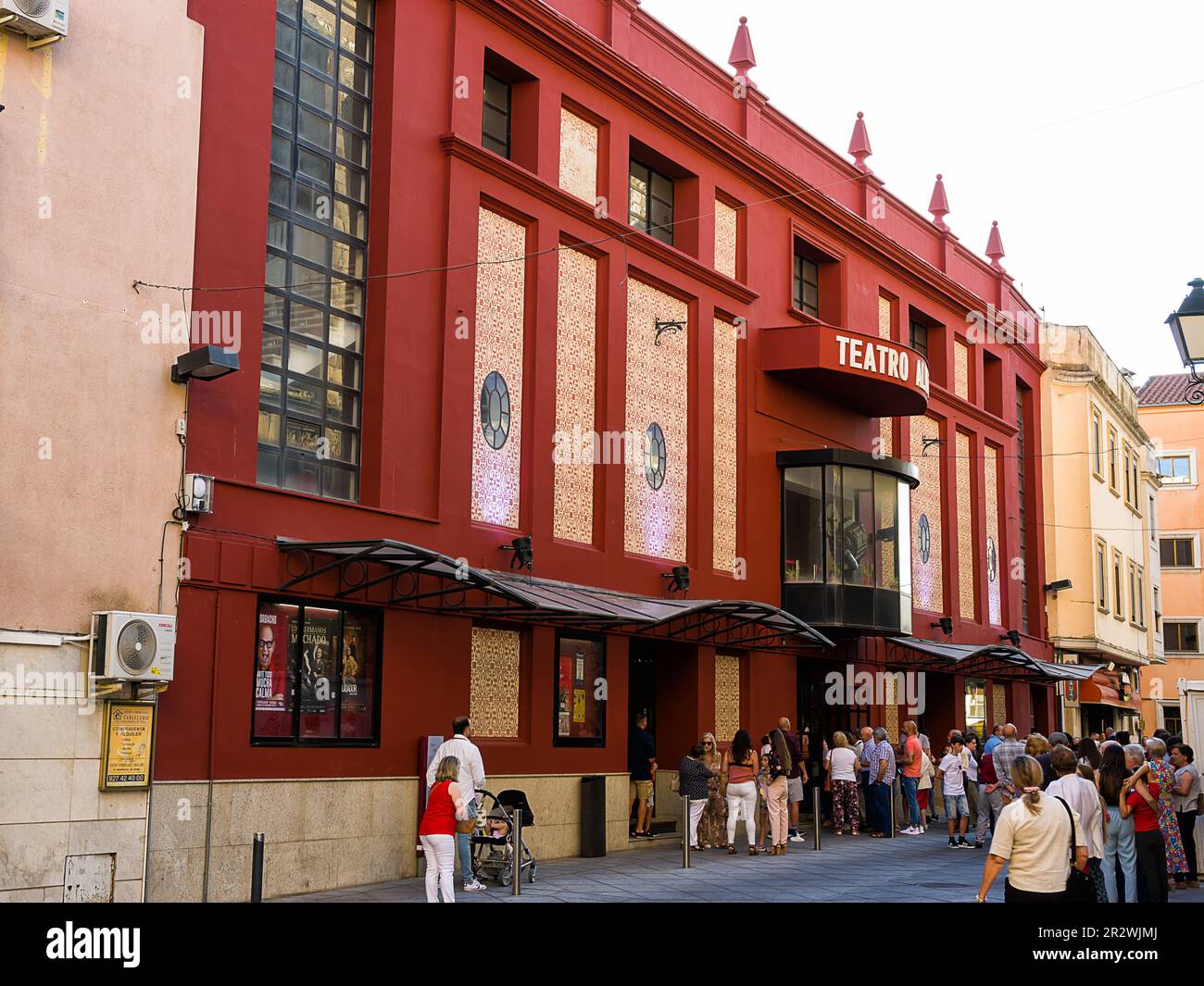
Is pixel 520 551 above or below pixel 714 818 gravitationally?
above

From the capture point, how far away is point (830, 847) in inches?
867

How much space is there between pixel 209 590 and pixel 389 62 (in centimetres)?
749

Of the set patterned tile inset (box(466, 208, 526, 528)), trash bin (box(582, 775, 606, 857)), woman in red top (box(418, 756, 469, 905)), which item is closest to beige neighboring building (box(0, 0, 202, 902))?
woman in red top (box(418, 756, 469, 905))

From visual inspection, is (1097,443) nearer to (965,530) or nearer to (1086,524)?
(1086,524)

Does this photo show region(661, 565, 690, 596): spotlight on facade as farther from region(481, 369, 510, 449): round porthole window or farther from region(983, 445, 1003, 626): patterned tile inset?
region(983, 445, 1003, 626): patterned tile inset

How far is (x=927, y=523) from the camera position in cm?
3234

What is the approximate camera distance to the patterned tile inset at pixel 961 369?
3470cm

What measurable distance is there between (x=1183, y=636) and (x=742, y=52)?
41967mm

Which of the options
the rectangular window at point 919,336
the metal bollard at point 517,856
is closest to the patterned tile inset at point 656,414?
the metal bollard at point 517,856

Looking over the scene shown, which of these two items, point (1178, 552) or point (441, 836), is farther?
point (1178, 552)

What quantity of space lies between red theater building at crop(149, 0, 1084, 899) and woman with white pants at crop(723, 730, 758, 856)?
69.8 inches

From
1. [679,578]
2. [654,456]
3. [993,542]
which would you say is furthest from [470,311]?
[993,542]

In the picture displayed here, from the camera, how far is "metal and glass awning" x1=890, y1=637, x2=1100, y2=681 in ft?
95.2
